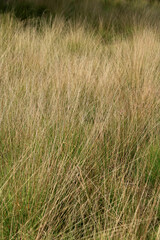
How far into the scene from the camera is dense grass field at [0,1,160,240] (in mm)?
1075

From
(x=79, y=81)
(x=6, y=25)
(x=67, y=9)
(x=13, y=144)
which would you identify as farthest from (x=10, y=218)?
(x=67, y=9)

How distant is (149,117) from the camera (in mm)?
1777

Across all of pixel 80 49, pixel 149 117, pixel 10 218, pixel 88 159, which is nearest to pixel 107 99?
pixel 149 117

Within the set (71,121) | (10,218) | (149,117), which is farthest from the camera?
(149,117)

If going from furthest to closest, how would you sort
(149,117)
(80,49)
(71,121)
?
(80,49)
(149,117)
(71,121)

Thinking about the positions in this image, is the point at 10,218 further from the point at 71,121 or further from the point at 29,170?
the point at 71,121

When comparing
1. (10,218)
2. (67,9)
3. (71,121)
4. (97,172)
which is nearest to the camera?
(10,218)

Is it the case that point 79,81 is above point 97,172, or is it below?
above

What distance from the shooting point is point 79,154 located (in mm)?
1440

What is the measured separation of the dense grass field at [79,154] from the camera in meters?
1.08

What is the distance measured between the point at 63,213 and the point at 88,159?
30cm

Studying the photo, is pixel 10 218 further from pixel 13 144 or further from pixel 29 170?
pixel 13 144

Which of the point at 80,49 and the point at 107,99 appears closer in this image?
the point at 107,99

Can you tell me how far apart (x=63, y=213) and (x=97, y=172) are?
0.87 ft
